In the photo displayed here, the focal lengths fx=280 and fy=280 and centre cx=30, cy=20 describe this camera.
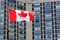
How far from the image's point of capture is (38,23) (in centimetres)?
11775

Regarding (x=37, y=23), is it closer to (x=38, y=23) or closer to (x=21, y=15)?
(x=38, y=23)

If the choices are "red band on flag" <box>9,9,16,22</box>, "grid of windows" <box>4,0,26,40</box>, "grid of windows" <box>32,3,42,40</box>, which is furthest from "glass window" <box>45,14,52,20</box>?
"red band on flag" <box>9,9,16,22</box>

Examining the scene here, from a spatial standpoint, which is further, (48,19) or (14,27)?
(48,19)

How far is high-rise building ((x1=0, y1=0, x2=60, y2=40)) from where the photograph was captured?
11350 cm

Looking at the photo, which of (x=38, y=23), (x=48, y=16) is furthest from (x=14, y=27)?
(x=48, y=16)

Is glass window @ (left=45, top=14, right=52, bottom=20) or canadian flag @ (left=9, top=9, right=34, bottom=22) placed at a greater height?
canadian flag @ (left=9, top=9, right=34, bottom=22)

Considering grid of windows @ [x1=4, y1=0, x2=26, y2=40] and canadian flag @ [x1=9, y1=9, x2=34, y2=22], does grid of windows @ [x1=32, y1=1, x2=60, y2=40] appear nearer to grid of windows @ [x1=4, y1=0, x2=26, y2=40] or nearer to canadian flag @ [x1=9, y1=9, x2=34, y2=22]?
grid of windows @ [x1=4, y1=0, x2=26, y2=40]

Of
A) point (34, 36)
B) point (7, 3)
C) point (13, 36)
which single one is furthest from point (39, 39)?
point (7, 3)

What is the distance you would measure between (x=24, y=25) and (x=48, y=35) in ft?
36.6

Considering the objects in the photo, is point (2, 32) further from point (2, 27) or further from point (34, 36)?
point (34, 36)

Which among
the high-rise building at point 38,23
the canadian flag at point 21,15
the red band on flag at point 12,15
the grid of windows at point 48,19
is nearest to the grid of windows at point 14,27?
the high-rise building at point 38,23

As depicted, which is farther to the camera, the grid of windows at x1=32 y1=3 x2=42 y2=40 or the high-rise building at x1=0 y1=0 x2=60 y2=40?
the grid of windows at x1=32 y1=3 x2=42 y2=40

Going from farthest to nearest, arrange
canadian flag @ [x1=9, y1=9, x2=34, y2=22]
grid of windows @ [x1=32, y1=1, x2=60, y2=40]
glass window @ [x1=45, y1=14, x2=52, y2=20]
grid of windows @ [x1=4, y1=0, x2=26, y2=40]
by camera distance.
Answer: glass window @ [x1=45, y1=14, x2=52, y2=20], grid of windows @ [x1=32, y1=1, x2=60, y2=40], grid of windows @ [x1=4, y1=0, x2=26, y2=40], canadian flag @ [x1=9, y1=9, x2=34, y2=22]

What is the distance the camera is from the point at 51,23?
11681 centimetres
